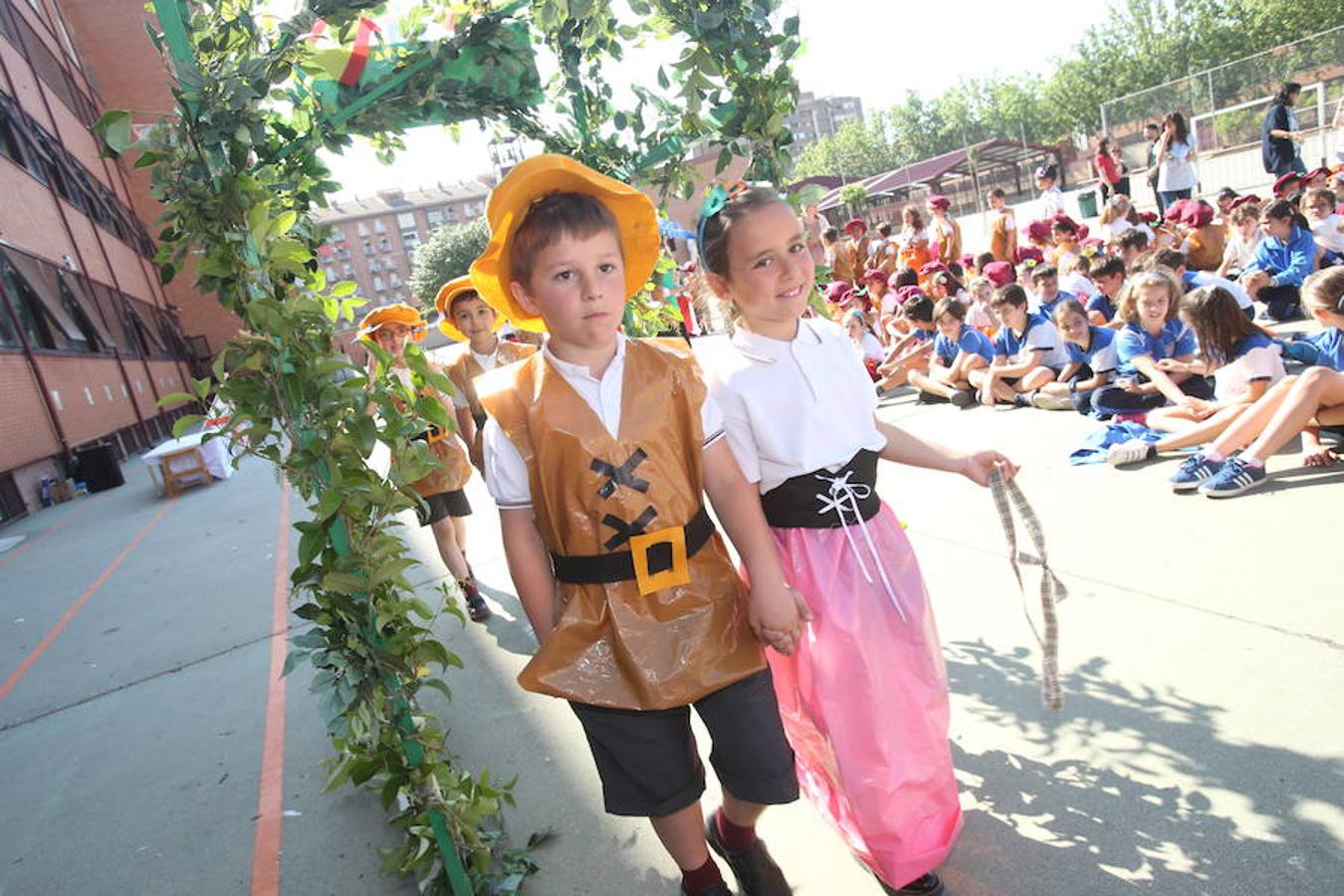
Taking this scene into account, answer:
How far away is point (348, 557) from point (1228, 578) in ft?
10.2

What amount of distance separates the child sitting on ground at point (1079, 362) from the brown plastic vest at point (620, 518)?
473 cm

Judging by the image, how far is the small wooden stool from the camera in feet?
37.9

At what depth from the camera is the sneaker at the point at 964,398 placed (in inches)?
272

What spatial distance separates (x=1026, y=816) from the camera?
2117mm

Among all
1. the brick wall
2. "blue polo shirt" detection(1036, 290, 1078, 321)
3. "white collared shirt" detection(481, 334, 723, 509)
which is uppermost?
the brick wall

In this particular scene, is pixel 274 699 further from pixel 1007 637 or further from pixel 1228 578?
pixel 1228 578

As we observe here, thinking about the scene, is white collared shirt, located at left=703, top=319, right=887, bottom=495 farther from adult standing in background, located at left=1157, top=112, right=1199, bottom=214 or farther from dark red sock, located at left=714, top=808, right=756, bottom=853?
adult standing in background, located at left=1157, top=112, right=1199, bottom=214

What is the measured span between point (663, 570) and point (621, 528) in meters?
0.14

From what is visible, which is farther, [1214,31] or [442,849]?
[1214,31]

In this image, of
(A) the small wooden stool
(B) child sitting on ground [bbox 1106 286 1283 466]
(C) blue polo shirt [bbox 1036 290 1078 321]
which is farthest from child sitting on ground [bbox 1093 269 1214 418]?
(A) the small wooden stool

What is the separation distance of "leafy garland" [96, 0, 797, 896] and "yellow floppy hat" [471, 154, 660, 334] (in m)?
0.26

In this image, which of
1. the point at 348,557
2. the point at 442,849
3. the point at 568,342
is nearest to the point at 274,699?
the point at 442,849

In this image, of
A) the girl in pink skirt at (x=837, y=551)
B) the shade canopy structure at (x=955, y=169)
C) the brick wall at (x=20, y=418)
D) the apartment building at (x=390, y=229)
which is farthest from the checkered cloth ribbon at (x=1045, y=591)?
the apartment building at (x=390, y=229)

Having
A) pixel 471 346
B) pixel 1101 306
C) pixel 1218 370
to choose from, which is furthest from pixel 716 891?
pixel 1101 306
